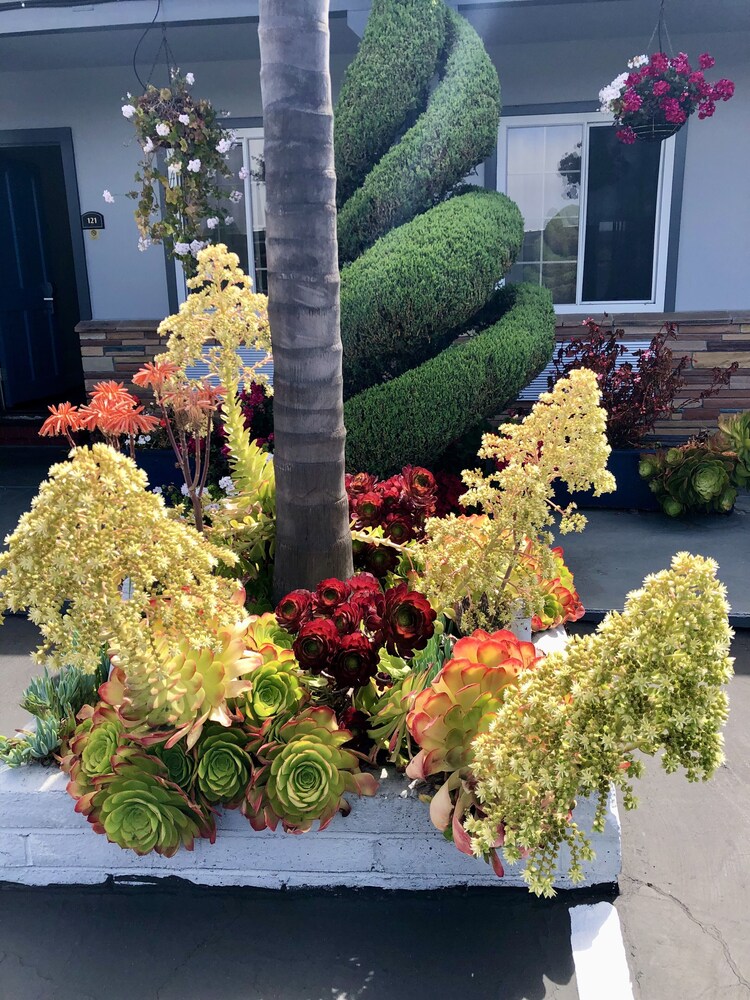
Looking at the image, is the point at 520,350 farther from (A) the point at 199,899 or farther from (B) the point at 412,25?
(A) the point at 199,899

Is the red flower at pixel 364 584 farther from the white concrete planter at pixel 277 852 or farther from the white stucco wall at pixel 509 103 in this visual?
the white stucco wall at pixel 509 103

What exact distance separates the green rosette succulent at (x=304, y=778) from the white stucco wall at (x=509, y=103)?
5902mm

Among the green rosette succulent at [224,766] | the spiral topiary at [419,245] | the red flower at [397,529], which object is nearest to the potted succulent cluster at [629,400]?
the spiral topiary at [419,245]

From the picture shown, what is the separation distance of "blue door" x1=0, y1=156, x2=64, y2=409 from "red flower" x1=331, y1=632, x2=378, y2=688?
7122 mm

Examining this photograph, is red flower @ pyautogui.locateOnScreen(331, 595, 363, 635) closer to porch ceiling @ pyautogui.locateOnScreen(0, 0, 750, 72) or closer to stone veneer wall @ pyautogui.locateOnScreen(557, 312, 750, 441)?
porch ceiling @ pyautogui.locateOnScreen(0, 0, 750, 72)

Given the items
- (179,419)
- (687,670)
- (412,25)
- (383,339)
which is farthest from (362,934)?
(412,25)

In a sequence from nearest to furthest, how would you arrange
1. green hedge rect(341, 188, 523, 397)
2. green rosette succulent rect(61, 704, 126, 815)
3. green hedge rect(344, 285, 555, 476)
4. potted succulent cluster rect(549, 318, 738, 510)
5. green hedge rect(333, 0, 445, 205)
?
green rosette succulent rect(61, 704, 126, 815), green hedge rect(341, 188, 523, 397), green hedge rect(344, 285, 555, 476), green hedge rect(333, 0, 445, 205), potted succulent cluster rect(549, 318, 738, 510)

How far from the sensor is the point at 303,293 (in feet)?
9.16

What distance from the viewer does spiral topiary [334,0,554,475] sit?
4.76 metres

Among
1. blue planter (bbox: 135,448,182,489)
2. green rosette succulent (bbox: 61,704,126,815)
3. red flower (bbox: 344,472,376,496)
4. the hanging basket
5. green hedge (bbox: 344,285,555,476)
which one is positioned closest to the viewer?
green rosette succulent (bbox: 61,704,126,815)

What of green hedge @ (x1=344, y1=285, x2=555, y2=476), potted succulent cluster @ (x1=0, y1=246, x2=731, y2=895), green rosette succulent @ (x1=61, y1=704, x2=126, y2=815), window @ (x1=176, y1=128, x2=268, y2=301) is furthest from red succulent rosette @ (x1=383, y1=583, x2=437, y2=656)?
window @ (x1=176, y1=128, x2=268, y2=301)

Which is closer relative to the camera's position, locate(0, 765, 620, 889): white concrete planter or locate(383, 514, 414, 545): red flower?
locate(0, 765, 620, 889): white concrete planter

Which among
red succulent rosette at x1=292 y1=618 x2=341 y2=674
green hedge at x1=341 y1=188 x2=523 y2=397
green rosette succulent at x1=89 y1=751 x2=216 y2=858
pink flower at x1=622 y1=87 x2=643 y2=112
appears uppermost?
pink flower at x1=622 y1=87 x2=643 y2=112

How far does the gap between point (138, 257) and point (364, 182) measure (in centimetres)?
310
